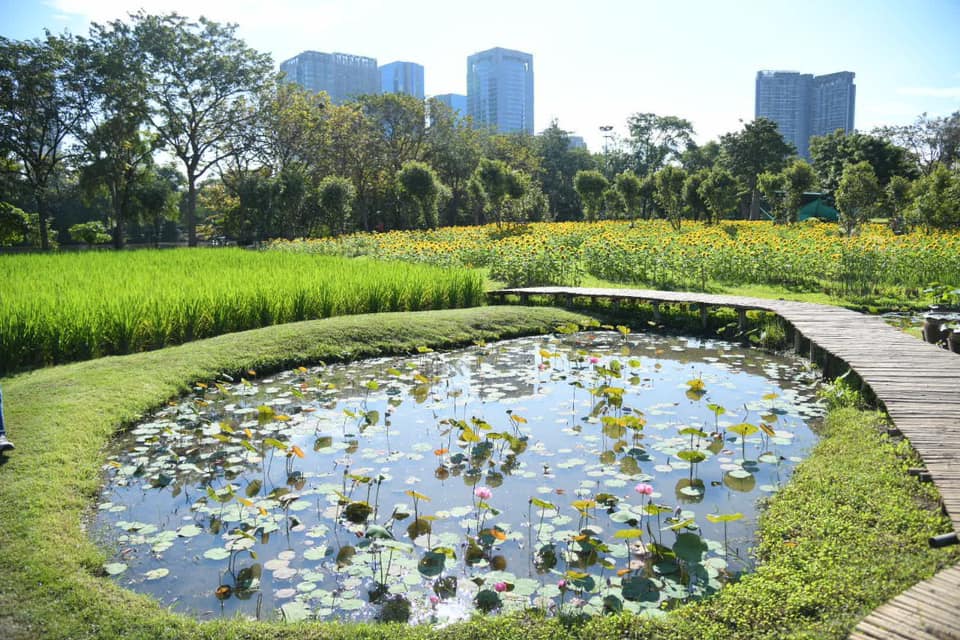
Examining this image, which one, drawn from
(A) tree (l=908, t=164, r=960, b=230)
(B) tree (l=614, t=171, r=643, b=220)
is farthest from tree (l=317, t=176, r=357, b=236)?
(A) tree (l=908, t=164, r=960, b=230)

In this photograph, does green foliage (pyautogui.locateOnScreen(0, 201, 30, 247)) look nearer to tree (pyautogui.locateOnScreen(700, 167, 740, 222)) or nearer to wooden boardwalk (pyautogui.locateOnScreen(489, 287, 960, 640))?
wooden boardwalk (pyautogui.locateOnScreen(489, 287, 960, 640))

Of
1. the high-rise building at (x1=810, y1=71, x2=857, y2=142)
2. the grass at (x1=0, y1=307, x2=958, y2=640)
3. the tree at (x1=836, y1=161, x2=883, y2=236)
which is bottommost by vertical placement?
the grass at (x1=0, y1=307, x2=958, y2=640)

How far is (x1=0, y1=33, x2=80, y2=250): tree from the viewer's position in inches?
1062

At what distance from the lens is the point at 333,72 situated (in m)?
86.1

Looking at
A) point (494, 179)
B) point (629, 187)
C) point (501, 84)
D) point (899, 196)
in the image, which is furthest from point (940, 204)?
point (501, 84)

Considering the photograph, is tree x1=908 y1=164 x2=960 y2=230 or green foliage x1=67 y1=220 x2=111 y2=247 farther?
green foliage x1=67 y1=220 x2=111 y2=247

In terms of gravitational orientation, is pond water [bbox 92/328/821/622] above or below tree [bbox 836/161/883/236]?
below

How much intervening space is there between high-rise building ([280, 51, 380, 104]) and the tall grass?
7455 cm

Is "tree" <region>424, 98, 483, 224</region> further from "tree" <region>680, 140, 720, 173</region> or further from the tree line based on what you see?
"tree" <region>680, 140, 720, 173</region>

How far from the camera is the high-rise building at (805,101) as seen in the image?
103 m

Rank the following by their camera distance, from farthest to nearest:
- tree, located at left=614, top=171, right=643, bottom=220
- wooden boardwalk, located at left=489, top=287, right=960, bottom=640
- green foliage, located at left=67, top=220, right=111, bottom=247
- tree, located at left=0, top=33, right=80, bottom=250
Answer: green foliage, located at left=67, top=220, right=111, bottom=247
tree, located at left=614, top=171, right=643, bottom=220
tree, located at left=0, top=33, right=80, bottom=250
wooden boardwalk, located at left=489, top=287, right=960, bottom=640

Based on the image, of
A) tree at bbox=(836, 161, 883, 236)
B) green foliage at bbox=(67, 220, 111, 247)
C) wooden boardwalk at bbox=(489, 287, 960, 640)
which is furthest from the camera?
green foliage at bbox=(67, 220, 111, 247)

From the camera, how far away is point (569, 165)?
49.2 metres

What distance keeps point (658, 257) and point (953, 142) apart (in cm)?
3859
